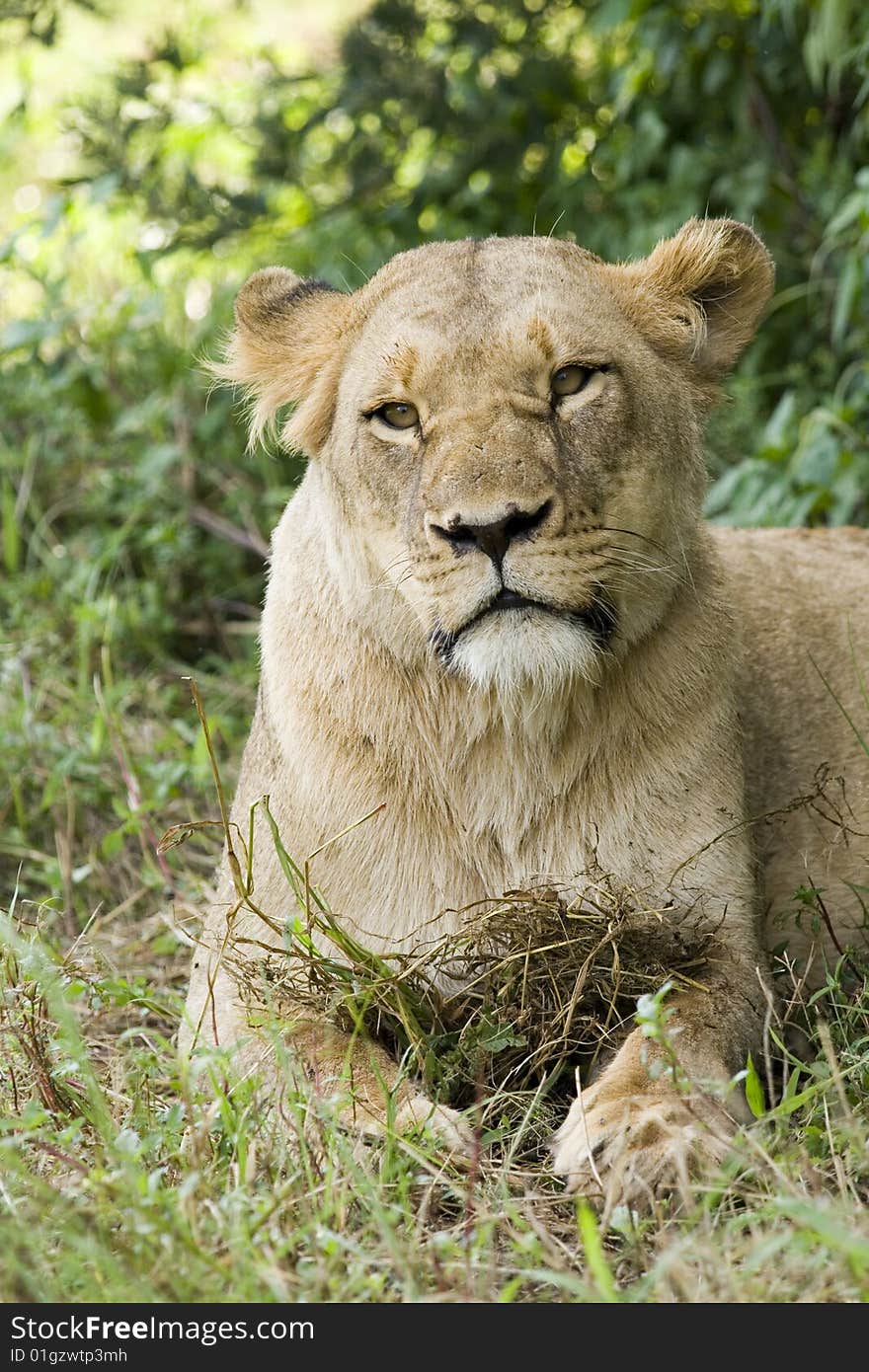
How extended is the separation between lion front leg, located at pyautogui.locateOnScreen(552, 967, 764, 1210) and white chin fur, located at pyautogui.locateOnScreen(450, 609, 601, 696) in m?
0.56

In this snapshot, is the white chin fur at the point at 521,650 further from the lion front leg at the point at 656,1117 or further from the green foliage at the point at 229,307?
the green foliage at the point at 229,307

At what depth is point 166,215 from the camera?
19.0 feet

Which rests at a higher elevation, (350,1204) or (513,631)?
(513,631)

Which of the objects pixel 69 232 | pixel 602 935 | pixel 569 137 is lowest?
pixel 602 935

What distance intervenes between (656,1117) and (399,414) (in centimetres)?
118

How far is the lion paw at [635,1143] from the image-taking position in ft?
7.82

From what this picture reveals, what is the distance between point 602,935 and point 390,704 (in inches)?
20.6

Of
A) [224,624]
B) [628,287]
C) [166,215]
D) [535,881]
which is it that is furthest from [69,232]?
[535,881]

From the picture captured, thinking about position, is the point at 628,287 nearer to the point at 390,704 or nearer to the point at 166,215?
the point at 390,704

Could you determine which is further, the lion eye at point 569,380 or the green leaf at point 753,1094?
the lion eye at point 569,380

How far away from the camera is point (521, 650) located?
259 cm

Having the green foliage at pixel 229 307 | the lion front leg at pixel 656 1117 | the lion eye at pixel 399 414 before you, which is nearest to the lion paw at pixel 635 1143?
the lion front leg at pixel 656 1117

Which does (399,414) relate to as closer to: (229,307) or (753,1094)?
(753,1094)

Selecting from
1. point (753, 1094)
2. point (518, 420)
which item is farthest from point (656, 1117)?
point (518, 420)
